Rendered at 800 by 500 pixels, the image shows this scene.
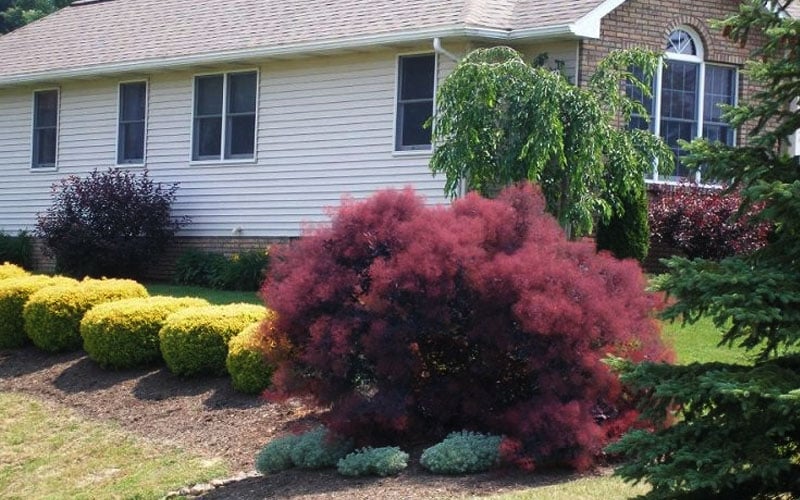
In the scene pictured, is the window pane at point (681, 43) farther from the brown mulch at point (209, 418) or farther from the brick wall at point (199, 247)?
the brown mulch at point (209, 418)

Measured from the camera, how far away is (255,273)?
19672 millimetres

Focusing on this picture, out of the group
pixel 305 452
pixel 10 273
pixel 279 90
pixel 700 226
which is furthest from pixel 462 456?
pixel 279 90

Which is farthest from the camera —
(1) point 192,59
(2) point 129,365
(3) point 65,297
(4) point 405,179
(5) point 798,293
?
(1) point 192,59

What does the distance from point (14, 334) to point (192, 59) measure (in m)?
6.20

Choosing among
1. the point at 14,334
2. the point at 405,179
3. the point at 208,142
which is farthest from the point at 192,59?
the point at 14,334

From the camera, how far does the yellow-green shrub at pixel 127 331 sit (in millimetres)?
14922

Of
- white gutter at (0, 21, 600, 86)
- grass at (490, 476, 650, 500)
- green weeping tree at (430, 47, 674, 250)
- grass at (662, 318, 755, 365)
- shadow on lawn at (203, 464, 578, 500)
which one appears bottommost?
shadow on lawn at (203, 464, 578, 500)

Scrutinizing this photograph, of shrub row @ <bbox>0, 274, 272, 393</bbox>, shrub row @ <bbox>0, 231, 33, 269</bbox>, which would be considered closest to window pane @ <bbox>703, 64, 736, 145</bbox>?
shrub row @ <bbox>0, 274, 272, 393</bbox>

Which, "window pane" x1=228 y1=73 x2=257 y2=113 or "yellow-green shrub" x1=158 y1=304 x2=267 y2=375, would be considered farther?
"window pane" x1=228 y1=73 x2=257 y2=113

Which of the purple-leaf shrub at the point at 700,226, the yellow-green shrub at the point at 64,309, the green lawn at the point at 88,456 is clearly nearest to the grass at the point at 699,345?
the green lawn at the point at 88,456

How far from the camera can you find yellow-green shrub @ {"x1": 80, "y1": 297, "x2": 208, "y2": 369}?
49.0ft

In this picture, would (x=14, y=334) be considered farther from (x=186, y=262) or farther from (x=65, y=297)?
(x=186, y=262)

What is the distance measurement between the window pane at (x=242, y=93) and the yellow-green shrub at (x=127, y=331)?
262 inches

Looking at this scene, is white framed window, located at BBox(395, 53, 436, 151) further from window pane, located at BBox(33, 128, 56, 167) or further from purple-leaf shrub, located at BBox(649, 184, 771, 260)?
window pane, located at BBox(33, 128, 56, 167)
